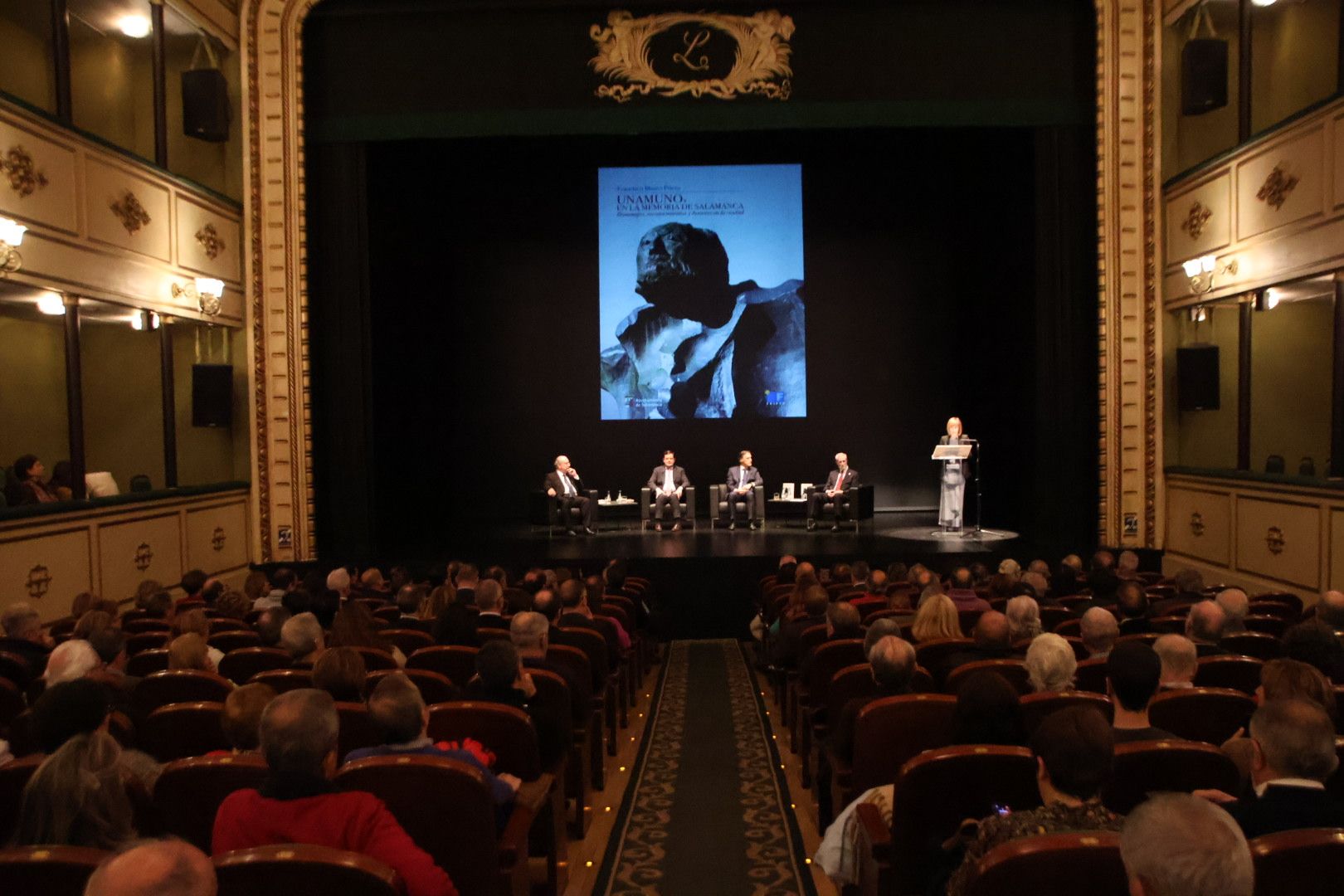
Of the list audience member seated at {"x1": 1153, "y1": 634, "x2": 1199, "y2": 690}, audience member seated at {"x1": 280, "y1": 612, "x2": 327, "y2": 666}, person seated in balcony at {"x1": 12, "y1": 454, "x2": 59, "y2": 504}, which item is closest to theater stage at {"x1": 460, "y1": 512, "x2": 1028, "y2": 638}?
person seated in balcony at {"x1": 12, "y1": 454, "x2": 59, "y2": 504}

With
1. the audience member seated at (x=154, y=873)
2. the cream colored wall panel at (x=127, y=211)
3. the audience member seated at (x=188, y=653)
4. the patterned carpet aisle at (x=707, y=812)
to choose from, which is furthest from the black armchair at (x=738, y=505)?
the audience member seated at (x=154, y=873)

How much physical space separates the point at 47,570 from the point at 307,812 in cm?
652

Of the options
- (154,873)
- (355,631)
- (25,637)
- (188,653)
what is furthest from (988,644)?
(25,637)

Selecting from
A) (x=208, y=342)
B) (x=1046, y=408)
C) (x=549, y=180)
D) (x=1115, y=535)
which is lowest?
(x=1115, y=535)

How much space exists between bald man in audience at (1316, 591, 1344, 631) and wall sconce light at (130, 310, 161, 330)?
8.77 meters

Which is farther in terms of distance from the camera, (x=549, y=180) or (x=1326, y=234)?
(x=549, y=180)

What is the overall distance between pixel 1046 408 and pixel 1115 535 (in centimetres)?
139

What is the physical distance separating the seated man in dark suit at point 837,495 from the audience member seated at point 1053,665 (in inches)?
356

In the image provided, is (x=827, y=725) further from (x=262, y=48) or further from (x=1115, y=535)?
(x=262, y=48)

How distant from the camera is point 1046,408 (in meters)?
10.7

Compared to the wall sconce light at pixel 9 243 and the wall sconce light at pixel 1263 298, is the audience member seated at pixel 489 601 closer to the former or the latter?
the wall sconce light at pixel 9 243

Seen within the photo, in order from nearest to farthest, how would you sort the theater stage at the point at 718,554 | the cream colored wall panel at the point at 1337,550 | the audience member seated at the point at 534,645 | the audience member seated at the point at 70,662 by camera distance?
1. the audience member seated at the point at 70,662
2. the audience member seated at the point at 534,645
3. the cream colored wall panel at the point at 1337,550
4. the theater stage at the point at 718,554

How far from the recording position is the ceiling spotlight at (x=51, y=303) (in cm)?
816

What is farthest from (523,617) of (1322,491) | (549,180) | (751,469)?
(549,180)
